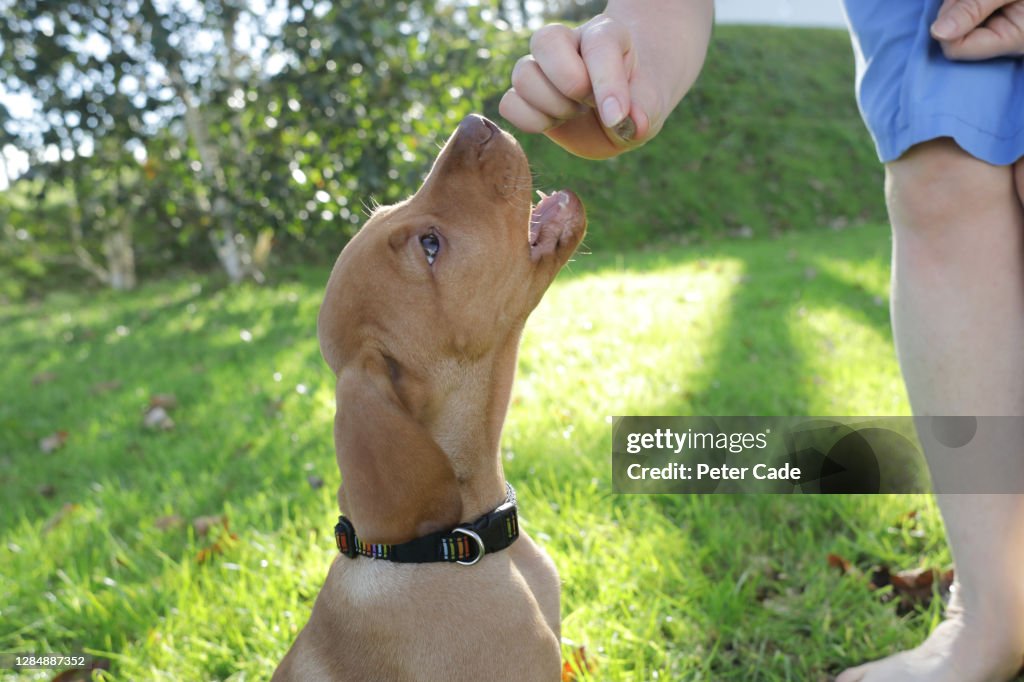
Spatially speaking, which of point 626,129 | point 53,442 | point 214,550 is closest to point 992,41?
point 626,129

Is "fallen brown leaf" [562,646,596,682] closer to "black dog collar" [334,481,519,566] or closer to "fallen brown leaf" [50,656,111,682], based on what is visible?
"black dog collar" [334,481,519,566]

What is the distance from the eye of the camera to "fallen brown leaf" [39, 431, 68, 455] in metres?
4.64

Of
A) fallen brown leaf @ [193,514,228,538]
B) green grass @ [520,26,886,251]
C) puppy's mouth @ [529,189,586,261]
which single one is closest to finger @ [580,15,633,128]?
puppy's mouth @ [529,189,586,261]

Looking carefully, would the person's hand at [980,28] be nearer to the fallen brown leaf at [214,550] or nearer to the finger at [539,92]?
the finger at [539,92]

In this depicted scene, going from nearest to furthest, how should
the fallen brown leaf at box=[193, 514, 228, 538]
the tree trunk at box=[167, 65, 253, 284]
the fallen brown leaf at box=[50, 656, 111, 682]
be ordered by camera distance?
the fallen brown leaf at box=[50, 656, 111, 682] < the fallen brown leaf at box=[193, 514, 228, 538] < the tree trunk at box=[167, 65, 253, 284]

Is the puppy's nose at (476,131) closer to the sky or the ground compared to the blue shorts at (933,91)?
closer to the sky

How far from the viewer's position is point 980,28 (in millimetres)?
1861

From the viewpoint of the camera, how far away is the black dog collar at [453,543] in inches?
74.7

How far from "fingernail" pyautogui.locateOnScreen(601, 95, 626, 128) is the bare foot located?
158 centimetres

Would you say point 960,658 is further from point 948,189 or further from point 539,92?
point 539,92

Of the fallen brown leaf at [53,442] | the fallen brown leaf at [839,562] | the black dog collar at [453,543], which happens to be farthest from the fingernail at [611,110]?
the fallen brown leaf at [53,442]

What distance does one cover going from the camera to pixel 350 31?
6.59 metres

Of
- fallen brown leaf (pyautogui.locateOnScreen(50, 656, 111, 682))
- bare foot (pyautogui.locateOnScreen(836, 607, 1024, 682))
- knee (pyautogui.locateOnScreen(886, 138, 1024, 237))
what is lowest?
bare foot (pyautogui.locateOnScreen(836, 607, 1024, 682))

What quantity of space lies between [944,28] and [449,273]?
1293 millimetres
